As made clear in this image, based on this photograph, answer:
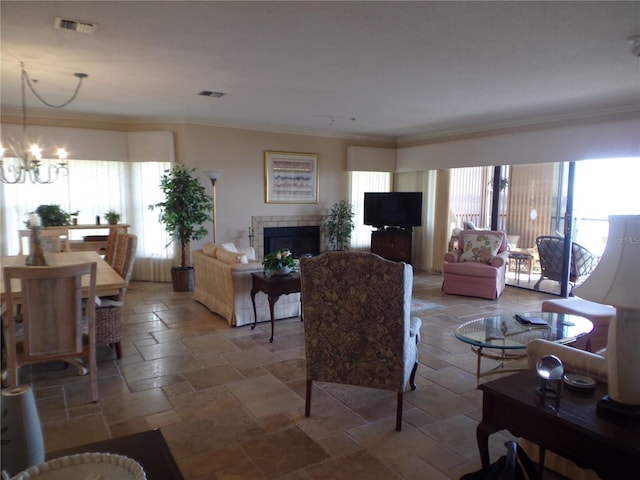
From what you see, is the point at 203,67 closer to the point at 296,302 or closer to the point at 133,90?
the point at 133,90

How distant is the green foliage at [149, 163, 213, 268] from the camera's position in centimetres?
640

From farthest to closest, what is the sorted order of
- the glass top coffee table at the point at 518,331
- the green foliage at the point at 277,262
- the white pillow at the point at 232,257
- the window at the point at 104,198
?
the window at the point at 104,198 < the white pillow at the point at 232,257 < the green foliage at the point at 277,262 < the glass top coffee table at the point at 518,331

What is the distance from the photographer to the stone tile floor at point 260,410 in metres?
2.48

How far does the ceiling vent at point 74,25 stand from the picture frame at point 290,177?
4.51 metres

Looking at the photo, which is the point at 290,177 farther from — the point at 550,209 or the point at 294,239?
the point at 550,209

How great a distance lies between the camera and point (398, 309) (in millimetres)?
2650

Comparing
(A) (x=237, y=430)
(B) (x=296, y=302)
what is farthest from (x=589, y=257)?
(A) (x=237, y=430)

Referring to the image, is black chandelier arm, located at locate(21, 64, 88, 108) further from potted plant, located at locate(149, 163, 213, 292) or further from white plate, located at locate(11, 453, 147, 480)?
white plate, located at locate(11, 453, 147, 480)

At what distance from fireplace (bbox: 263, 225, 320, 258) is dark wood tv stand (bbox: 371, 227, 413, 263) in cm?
115

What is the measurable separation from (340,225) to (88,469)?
723cm

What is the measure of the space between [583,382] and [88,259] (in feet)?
14.4

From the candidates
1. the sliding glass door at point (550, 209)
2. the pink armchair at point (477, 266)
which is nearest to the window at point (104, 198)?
the pink armchair at point (477, 266)

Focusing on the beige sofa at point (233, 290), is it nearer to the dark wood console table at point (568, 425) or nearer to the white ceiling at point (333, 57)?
the white ceiling at point (333, 57)

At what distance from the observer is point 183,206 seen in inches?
255
